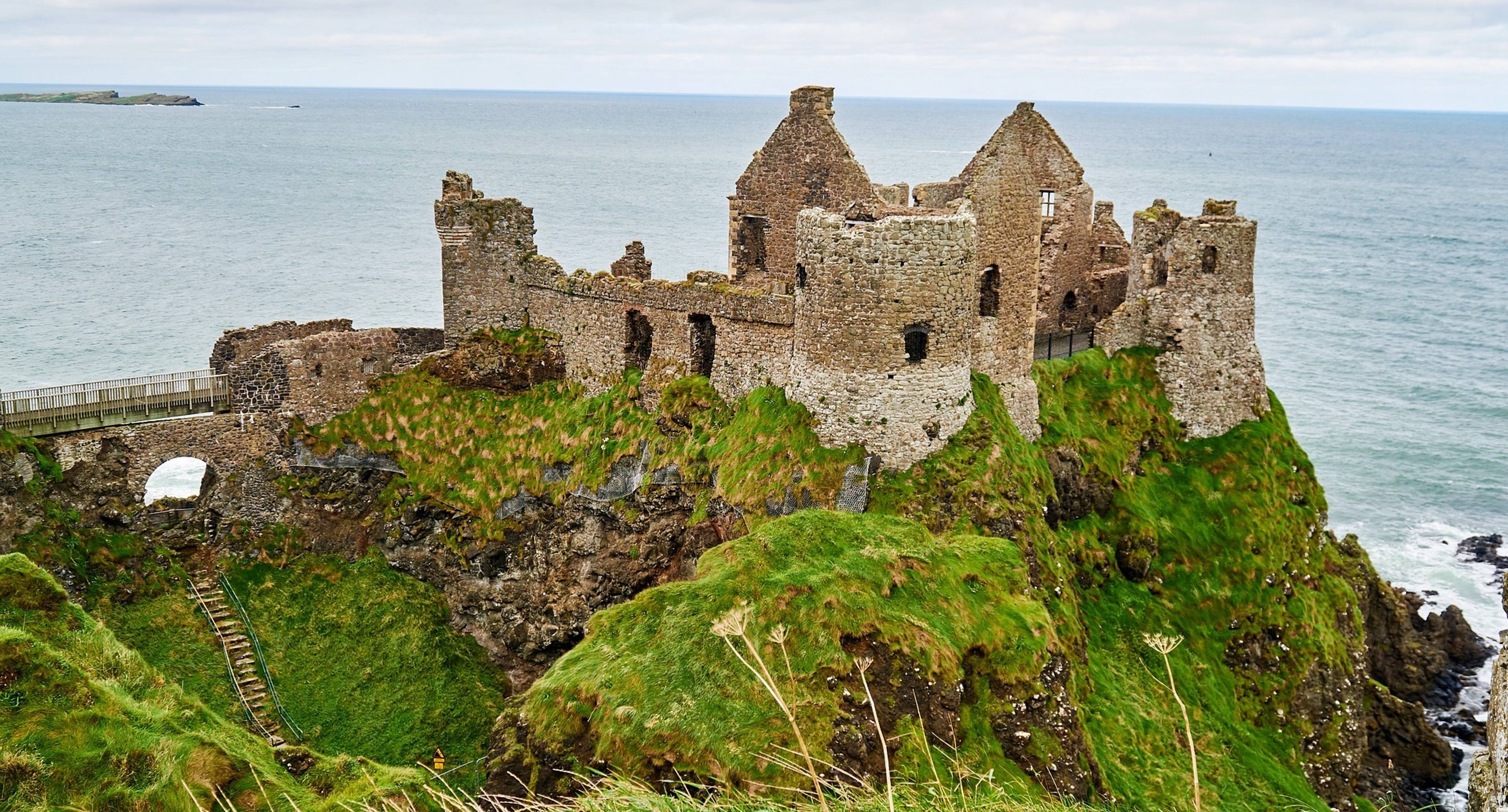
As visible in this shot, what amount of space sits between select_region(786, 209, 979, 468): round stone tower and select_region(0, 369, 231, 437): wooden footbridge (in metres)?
15.5

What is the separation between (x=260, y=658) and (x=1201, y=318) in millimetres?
25080

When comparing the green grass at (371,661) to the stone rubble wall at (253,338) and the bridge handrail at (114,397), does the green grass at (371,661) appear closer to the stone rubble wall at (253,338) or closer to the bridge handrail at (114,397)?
the bridge handrail at (114,397)

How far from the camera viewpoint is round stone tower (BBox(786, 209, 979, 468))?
26.9 m

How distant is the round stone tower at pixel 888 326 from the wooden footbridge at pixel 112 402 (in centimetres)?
Answer: 1553

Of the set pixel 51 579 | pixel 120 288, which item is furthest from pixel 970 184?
pixel 120 288

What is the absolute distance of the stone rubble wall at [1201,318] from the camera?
3434cm

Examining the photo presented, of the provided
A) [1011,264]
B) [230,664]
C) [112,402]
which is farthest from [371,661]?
[1011,264]

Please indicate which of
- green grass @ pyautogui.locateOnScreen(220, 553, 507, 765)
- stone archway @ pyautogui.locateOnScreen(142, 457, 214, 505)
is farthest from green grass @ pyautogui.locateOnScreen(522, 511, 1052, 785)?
stone archway @ pyautogui.locateOnScreen(142, 457, 214, 505)

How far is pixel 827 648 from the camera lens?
70.2 feet

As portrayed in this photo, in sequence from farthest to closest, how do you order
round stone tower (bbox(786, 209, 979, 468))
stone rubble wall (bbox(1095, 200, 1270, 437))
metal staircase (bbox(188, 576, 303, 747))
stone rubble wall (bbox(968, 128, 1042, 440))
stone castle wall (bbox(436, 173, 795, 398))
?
stone rubble wall (bbox(1095, 200, 1270, 437)) < stone castle wall (bbox(436, 173, 795, 398)) < stone rubble wall (bbox(968, 128, 1042, 440)) < metal staircase (bbox(188, 576, 303, 747)) < round stone tower (bbox(786, 209, 979, 468))

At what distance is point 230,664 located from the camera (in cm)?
3147

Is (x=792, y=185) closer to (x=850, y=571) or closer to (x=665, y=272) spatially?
(x=850, y=571)

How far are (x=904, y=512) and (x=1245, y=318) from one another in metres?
13.2

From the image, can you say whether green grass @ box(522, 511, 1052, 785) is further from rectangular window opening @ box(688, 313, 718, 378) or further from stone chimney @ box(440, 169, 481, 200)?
stone chimney @ box(440, 169, 481, 200)
